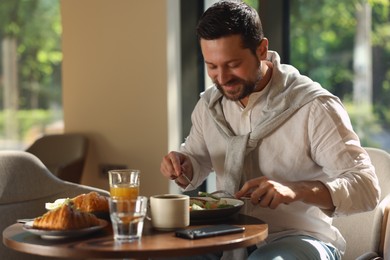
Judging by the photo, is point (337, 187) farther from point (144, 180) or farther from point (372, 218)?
point (144, 180)

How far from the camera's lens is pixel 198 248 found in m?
1.75

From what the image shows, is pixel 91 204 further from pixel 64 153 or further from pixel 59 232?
pixel 64 153

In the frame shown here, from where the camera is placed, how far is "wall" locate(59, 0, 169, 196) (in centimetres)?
417

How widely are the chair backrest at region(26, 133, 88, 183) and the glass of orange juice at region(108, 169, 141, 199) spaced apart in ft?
7.56

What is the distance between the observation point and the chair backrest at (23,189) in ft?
8.82

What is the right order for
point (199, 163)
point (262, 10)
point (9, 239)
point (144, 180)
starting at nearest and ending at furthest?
point (9, 239) → point (199, 163) → point (262, 10) → point (144, 180)

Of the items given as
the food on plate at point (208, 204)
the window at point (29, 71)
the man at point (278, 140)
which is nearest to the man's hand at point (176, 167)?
the man at point (278, 140)

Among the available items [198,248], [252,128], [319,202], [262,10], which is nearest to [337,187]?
[319,202]

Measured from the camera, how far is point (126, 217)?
1.82 meters

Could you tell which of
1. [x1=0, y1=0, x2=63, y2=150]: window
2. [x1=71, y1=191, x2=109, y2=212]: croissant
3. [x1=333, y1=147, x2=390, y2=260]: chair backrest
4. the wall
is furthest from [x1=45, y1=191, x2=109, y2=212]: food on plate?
[x1=0, y1=0, x2=63, y2=150]: window

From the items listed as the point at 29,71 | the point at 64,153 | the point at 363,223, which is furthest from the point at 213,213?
the point at 29,71

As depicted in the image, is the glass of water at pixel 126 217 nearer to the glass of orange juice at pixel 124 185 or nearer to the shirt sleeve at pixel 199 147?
the glass of orange juice at pixel 124 185

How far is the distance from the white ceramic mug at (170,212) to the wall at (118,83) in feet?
7.12

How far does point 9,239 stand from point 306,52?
2524 mm
